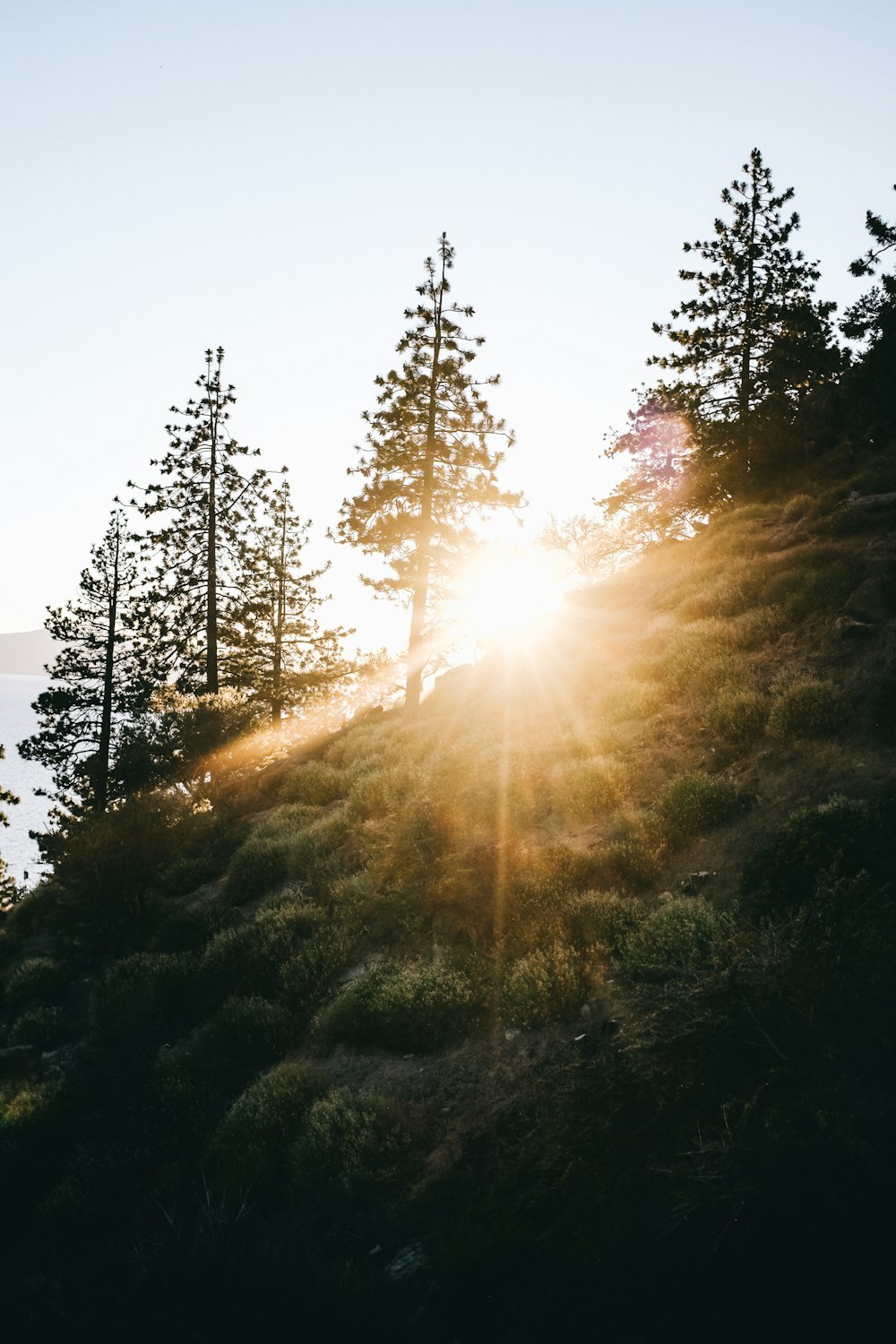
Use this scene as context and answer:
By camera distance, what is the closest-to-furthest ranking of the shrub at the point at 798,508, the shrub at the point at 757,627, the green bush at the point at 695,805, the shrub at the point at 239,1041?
the shrub at the point at 239,1041, the green bush at the point at 695,805, the shrub at the point at 757,627, the shrub at the point at 798,508

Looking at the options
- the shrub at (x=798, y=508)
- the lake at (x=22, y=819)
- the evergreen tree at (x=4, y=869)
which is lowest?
the lake at (x=22, y=819)

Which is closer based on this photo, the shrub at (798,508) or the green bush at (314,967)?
the green bush at (314,967)

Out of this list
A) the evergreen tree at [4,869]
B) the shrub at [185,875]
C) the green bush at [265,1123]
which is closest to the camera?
the green bush at [265,1123]

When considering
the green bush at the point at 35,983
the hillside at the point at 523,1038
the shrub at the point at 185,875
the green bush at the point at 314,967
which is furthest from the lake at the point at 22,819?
the green bush at the point at 314,967

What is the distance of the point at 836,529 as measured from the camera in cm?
1566

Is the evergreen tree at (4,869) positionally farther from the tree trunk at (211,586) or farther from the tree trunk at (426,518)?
the tree trunk at (426,518)

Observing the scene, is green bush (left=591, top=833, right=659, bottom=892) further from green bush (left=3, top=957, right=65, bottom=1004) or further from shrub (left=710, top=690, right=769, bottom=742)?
green bush (left=3, top=957, right=65, bottom=1004)

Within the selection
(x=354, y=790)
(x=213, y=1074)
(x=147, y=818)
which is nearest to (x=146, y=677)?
(x=147, y=818)

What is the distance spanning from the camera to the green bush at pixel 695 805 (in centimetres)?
902

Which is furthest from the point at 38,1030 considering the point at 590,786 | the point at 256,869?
the point at 590,786

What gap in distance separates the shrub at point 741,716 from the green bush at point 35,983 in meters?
13.4

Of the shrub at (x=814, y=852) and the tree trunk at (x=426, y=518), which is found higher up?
the tree trunk at (x=426, y=518)

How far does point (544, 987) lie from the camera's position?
7.27 m

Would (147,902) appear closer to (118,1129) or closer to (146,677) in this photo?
(118,1129)
